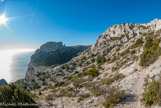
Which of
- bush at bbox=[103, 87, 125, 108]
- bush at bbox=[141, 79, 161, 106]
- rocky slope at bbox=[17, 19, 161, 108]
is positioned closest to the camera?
bush at bbox=[141, 79, 161, 106]

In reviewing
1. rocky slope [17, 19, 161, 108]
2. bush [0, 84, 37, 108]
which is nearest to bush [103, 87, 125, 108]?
rocky slope [17, 19, 161, 108]

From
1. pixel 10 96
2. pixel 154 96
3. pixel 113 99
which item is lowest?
pixel 113 99

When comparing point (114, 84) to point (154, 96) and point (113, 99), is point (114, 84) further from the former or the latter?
point (154, 96)

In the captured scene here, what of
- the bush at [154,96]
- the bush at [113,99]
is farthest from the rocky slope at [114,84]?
the bush at [154,96]

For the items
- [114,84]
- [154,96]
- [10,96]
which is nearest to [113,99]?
[154,96]

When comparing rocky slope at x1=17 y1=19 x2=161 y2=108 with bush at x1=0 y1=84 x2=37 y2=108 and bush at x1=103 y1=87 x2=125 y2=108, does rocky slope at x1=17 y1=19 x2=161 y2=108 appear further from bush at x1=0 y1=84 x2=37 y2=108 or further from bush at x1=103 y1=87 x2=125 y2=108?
bush at x1=0 y1=84 x2=37 y2=108

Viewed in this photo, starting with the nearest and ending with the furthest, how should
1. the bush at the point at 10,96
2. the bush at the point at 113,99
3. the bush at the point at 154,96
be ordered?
the bush at the point at 10,96 → the bush at the point at 154,96 → the bush at the point at 113,99

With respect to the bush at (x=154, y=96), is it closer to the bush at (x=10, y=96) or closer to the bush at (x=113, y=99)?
the bush at (x=113, y=99)

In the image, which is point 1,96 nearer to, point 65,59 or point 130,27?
point 130,27

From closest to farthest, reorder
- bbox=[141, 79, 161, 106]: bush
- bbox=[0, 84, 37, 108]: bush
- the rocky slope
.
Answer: bbox=[0, 84, 37, 108]: bush → bbox=[141, 79, 161, 106]: bush → the rocky slope

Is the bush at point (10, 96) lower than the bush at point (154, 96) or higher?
higher

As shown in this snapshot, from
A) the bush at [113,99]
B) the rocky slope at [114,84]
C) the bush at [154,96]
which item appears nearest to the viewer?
the bush at [154,96]

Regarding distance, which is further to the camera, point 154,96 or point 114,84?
point 114,84

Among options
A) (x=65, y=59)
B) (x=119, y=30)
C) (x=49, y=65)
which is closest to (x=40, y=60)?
(x=49, y=65)
